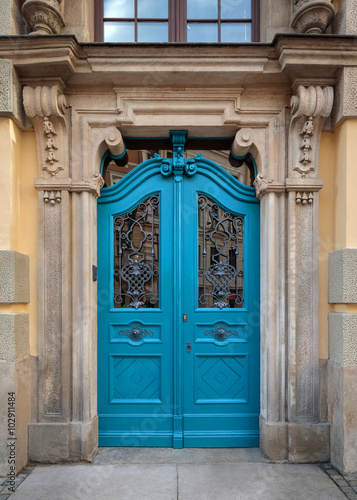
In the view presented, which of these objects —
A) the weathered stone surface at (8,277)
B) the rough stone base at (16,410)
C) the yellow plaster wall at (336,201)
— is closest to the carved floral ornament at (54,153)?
the weathered stone surface at (8,277)

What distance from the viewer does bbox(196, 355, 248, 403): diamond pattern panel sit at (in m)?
4.16

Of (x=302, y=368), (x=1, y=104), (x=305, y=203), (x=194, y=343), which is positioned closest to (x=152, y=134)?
(x=1, y=104)

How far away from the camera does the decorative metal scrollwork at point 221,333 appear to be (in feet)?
13.6

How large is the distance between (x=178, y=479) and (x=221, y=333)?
4.69 feet

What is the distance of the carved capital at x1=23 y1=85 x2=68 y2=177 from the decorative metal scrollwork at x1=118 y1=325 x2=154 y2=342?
1.79m

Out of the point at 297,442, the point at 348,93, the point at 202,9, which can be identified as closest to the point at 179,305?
the point at 297,442

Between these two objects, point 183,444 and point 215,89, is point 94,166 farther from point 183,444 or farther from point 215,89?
point 183,444

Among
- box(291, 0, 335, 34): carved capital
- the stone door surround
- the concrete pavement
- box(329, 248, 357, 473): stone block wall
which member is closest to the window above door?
box(291, 0, 335, 34): carved capital

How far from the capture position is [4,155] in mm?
3672

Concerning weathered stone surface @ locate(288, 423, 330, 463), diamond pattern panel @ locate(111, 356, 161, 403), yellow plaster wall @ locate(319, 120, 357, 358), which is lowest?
weathered stone surface @ locate(288, 423, 330, 463)

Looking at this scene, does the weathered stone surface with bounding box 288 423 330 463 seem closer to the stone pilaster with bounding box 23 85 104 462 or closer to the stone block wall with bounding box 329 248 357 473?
the stone block wall with bounding box 329 248 357 473

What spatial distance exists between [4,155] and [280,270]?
2.92 metres

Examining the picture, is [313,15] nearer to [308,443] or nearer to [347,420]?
[347,420]

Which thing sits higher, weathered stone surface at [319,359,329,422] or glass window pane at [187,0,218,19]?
glass window pane at [187,0,218,19]
